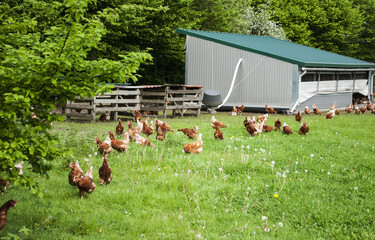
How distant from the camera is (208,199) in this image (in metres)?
6.81

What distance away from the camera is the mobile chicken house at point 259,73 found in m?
24.2

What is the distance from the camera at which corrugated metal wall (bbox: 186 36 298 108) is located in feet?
79.8

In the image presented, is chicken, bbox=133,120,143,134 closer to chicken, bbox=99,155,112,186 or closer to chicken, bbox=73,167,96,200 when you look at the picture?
chicken, bbox=99,155,112,186

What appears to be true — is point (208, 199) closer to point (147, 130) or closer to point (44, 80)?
point (44, 80)

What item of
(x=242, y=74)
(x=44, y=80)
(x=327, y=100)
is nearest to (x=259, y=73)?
(x=242, y=74)

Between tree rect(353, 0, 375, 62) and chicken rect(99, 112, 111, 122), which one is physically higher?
tree rect(353, 0, 375, 62)

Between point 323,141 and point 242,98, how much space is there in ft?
45.8

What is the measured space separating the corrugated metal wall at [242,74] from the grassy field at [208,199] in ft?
48.1

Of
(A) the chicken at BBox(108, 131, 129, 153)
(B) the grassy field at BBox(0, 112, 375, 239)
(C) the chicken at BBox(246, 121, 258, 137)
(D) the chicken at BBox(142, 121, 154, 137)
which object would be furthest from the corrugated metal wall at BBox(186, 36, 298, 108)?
(A) the chicken at BBox(108, 131, 129, 153)

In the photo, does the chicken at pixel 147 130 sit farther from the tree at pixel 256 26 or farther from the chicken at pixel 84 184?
the tree at pixel 256 26

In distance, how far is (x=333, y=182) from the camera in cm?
792

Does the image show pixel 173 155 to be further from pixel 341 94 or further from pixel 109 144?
pixel 341 94

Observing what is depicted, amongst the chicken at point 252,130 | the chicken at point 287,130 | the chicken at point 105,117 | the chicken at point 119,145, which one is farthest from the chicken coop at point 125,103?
the chicken at point 119,145

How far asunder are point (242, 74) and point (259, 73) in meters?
1.10
